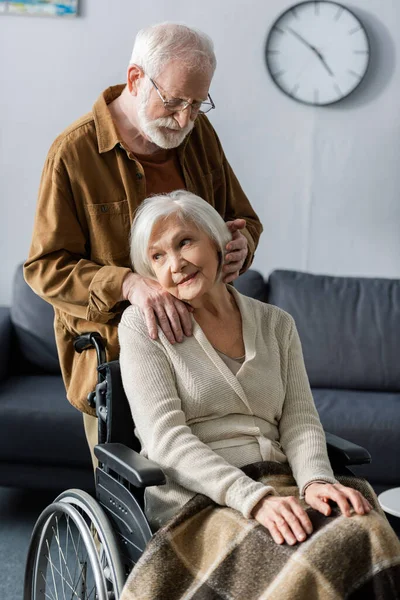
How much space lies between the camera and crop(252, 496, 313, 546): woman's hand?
151 centimetres

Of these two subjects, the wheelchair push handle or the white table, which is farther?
the white table

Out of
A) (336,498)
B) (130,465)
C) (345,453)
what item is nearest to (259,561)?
(336,498)

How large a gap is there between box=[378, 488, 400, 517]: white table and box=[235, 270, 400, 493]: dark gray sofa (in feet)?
1.21

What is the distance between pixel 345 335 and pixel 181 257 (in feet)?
6.31

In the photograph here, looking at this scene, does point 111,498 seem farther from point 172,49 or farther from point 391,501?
point 391,501

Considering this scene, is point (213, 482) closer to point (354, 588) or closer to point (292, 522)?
point (292, 522)

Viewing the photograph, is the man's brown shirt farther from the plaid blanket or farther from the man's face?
the plaid blanket

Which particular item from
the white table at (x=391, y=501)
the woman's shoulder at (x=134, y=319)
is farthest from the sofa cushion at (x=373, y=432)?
the woman's shoulder at (x=134, y=319)

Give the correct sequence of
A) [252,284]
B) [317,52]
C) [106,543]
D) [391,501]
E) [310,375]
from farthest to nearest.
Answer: [317,52] → [252,284] → [310,375] → [391,501] → [106,543]

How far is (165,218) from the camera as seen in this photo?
185 centimetres

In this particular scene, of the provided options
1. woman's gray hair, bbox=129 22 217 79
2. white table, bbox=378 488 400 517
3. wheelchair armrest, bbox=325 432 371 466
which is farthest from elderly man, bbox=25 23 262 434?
white table, bbox=378 488 400 517

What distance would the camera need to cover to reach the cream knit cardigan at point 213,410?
5.67 feet

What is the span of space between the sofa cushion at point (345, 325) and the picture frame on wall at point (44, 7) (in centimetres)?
152

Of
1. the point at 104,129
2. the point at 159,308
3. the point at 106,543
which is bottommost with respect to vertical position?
the point at 106,543
